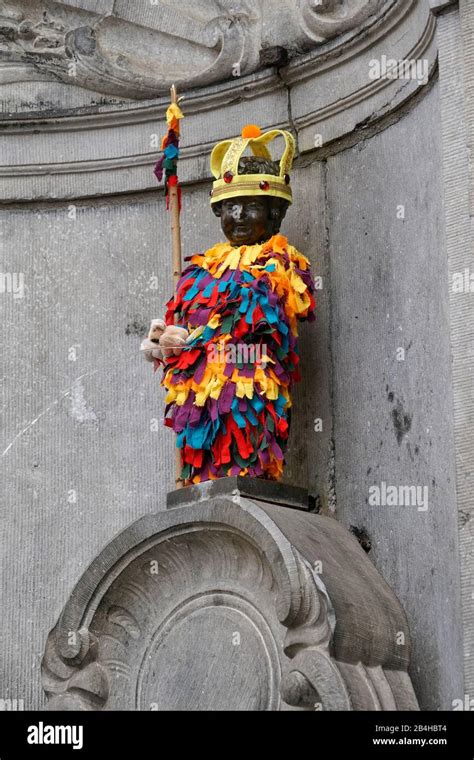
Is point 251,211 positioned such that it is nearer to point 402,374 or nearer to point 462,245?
point 402,374

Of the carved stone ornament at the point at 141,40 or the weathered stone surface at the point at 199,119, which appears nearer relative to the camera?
the weathered stone surface at the point at 199,119

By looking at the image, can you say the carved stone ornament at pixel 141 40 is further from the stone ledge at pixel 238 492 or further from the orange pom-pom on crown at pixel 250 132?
the stone ledge at pixel 238 492

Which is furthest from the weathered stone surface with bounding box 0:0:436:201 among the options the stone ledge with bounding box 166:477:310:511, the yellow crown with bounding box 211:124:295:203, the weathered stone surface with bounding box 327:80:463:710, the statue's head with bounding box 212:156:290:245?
the stone ledge with bounding box 166:477:310:511

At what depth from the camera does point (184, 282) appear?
6656 mm

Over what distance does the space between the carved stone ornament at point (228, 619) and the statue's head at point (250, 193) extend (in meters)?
0.91

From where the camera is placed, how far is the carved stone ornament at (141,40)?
288 inches

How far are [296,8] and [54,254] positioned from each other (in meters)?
1.25

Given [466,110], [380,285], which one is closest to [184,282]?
[380,285]

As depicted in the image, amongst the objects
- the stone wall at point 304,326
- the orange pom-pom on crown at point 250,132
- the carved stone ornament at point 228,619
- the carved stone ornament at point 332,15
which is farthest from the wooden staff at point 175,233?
the carved stone ornament at point 332,15

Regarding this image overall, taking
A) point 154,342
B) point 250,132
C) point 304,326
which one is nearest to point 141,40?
point 250,132

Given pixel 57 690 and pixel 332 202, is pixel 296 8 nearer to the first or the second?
pixel 332 202

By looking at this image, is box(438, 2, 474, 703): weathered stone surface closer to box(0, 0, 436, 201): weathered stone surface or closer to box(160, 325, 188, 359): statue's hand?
box(0, 0, 436, 201): weathered stone surface

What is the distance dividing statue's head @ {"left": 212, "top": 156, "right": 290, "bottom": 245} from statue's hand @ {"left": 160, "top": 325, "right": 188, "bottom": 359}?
404mm

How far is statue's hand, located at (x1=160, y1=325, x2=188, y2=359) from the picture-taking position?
6488mm
